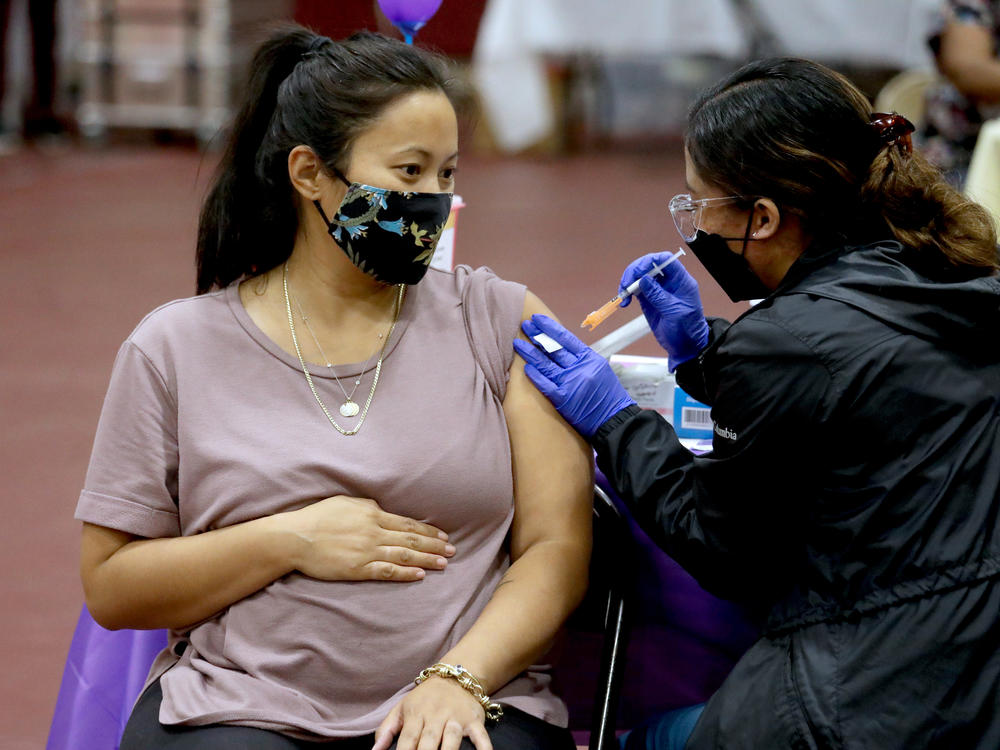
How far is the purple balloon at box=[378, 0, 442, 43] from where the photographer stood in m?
2.03

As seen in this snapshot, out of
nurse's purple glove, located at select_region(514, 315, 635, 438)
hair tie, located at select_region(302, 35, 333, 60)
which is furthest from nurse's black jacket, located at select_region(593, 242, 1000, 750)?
hair tie, located at select_region(302, 35, 333, 60)

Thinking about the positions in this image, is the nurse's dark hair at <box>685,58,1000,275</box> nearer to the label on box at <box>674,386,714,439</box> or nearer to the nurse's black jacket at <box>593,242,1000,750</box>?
the nurse's black jacket at <box>593,242,1000,750</box>

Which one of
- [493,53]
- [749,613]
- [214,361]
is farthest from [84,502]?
[493,53]

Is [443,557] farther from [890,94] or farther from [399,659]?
[890,94]

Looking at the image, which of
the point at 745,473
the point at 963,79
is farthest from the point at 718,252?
the point at 963,79

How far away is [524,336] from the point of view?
6.33 feet

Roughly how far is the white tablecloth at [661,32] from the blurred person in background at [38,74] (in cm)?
328

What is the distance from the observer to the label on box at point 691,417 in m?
2.02

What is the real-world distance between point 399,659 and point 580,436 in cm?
41

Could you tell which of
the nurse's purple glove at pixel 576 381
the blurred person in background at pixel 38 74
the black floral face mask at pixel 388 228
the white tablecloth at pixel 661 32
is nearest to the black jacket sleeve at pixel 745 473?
the nurse's purple glove at pixel 576 381

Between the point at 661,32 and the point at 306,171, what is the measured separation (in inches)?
276

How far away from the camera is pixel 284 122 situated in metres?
1.91

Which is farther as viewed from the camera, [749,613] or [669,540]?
[749,613]

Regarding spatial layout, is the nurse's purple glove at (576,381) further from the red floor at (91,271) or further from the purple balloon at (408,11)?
the red floor at (91,271)
